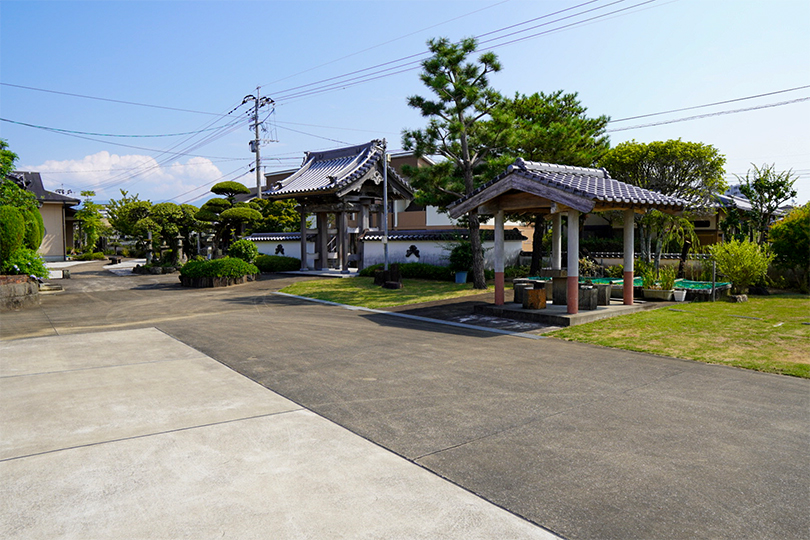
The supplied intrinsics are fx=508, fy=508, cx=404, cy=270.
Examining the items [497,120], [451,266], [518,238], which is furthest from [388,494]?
[518,238]

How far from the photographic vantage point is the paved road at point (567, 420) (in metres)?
3.54

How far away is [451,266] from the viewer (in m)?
20.5

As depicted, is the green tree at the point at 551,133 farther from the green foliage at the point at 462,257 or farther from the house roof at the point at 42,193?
the house roof at the point at 42,193

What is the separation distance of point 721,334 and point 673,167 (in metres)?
16.1

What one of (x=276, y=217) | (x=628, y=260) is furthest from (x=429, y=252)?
(x=276, y=217)

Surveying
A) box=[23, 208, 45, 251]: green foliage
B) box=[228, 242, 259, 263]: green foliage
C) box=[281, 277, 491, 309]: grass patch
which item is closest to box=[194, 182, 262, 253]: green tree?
box=[228, 242, 259, 263]: green foliage

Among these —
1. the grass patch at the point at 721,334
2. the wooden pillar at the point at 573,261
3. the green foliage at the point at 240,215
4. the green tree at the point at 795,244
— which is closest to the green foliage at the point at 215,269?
the green foliage at the point at 240,215

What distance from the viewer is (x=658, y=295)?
1445cm

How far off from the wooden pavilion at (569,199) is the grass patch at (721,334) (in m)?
1.46

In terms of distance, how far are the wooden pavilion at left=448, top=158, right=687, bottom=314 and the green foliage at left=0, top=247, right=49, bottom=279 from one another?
13.6 meters

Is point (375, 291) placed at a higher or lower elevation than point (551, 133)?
lower

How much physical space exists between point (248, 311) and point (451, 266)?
896cm

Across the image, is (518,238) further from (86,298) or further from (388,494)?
(388,494)

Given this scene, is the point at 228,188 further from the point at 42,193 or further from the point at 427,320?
the point at 427,320
